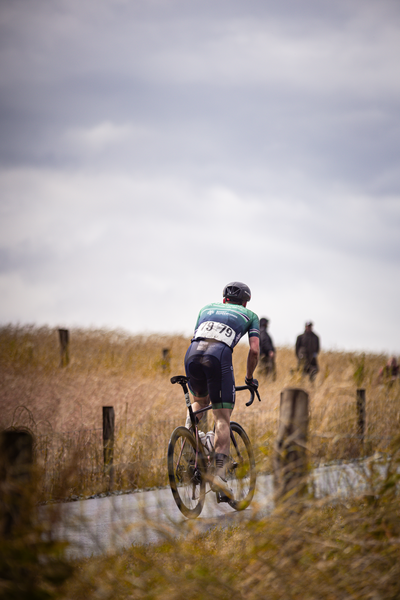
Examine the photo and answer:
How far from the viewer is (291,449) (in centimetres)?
335

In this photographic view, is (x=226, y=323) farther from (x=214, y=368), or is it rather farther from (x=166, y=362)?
(x=166, y=362)

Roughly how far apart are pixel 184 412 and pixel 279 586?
22.3ft

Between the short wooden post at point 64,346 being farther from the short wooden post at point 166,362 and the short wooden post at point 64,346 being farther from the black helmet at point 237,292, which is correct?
the black helmet at point 237,292

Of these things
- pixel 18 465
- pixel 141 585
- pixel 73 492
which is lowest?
pixel 73 492

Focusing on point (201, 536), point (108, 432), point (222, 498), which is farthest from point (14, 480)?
point (108, 432)

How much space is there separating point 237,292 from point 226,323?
452 millimetres

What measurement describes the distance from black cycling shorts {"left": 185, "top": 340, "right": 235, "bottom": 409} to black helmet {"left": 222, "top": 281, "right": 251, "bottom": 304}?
60 centimetres

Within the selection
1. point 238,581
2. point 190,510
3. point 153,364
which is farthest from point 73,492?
point 153,364

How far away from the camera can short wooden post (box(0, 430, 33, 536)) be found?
8.23 feet

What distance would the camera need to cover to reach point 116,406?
9.91 metres

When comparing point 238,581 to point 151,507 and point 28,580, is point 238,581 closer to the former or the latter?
point 28,580

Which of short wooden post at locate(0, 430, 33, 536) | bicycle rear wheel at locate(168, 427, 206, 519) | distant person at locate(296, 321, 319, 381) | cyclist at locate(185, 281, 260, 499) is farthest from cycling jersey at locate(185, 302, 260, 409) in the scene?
distant person at locate(296, 321, 319, 381)

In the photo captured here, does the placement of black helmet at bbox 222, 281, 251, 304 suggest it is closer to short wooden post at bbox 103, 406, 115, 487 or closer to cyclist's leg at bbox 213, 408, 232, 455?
cyclist's leg at bbox 213, 408, 232, 455

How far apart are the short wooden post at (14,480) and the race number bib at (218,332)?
321 centimetres
